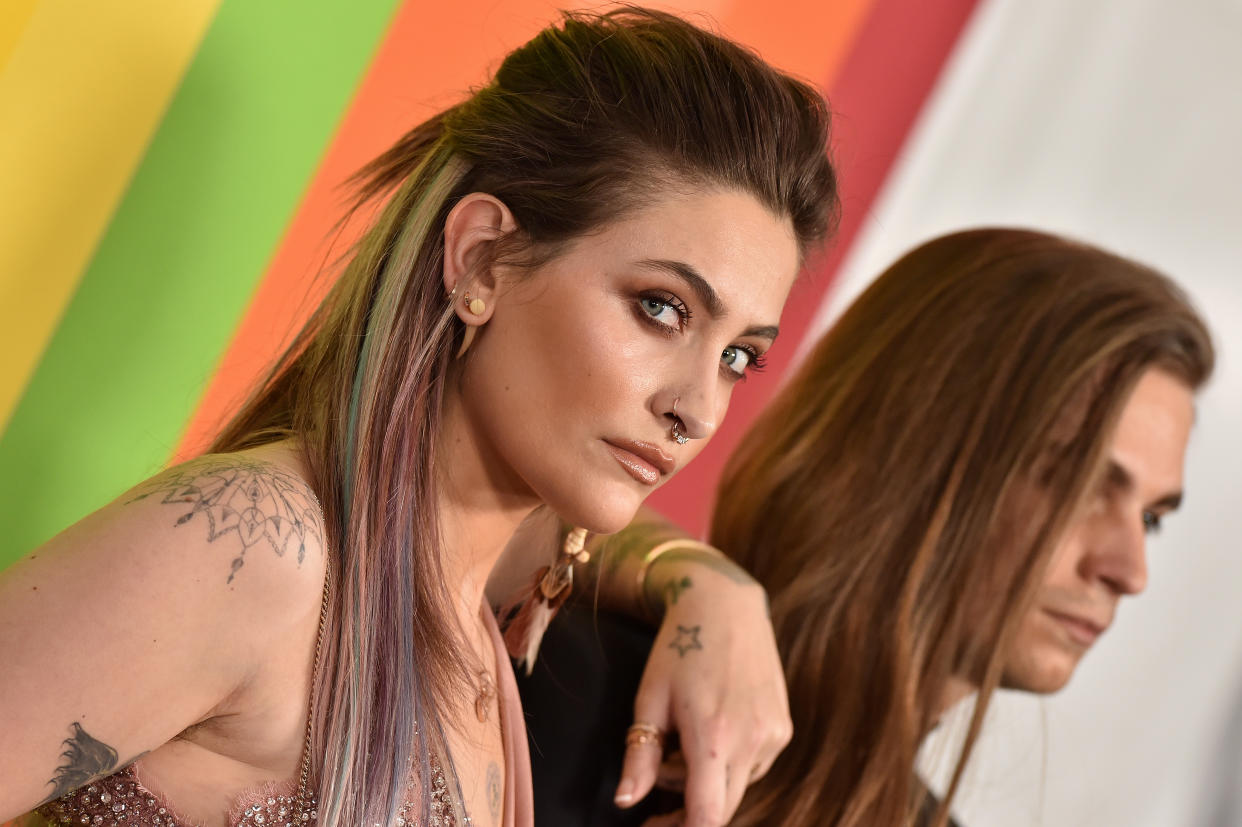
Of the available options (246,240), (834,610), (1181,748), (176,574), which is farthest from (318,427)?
(1181,748)

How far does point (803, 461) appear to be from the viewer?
5.60ft

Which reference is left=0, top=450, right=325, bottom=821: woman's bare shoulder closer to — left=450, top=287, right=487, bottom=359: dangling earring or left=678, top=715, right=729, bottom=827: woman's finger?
left=450, top=287, right=487, bottom=359: dangling earring

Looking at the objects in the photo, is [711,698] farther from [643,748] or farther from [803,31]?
[803,31]

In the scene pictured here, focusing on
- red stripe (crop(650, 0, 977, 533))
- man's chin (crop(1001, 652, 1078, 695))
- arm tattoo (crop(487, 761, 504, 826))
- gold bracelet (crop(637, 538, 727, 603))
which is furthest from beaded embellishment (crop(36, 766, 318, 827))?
red stripe (crop(650, 0, 977, 533))

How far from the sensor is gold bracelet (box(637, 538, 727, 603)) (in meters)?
1.54

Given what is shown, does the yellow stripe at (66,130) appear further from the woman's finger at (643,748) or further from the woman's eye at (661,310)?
the woman's finger at (643,748)

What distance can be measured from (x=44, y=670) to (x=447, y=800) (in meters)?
0.42

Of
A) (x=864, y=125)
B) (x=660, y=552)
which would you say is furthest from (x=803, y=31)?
(x=660, y=552)

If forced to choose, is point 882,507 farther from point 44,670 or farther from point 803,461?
point 44,670

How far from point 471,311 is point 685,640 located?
50cm

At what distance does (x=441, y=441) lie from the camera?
1145 millimetres

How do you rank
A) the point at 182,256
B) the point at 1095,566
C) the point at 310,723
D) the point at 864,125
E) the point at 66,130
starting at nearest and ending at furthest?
1. the point at 310,723
2. the point at 66,130
3. the point at 182,256
4. the point at 1095,566
5. the point at 864,125

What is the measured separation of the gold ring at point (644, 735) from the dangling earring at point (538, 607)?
0.16 metres

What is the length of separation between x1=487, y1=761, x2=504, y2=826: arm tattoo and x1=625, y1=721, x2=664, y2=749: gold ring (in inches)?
6.1
